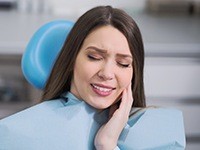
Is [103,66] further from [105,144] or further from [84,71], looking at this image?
[105,144]

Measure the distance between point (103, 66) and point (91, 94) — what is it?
0.25 feet

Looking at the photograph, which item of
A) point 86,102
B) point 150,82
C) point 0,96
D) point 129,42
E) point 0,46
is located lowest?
point 0,96

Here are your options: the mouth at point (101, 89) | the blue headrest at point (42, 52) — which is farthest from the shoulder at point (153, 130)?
the blue headrest at point (42, 52)

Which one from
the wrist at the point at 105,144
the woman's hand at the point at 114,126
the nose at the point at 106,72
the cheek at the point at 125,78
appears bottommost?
the wrist at the point at 105,144

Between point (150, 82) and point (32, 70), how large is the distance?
908 millimetres

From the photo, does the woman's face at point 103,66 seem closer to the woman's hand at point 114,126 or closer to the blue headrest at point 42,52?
the woman's hand at point 114,126

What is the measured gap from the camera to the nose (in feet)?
3.06

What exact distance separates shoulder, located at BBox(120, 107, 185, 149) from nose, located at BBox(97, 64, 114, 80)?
0.15 metres

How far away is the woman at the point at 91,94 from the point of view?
939mm

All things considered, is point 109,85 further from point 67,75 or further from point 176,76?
point 176,76

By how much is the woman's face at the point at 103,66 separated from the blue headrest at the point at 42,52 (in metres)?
0.33

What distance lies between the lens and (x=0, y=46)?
187 centimetres

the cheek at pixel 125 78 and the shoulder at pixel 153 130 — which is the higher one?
the cheek at pixel 125 78

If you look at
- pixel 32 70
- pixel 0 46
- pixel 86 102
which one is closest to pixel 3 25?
pixel 0 46
